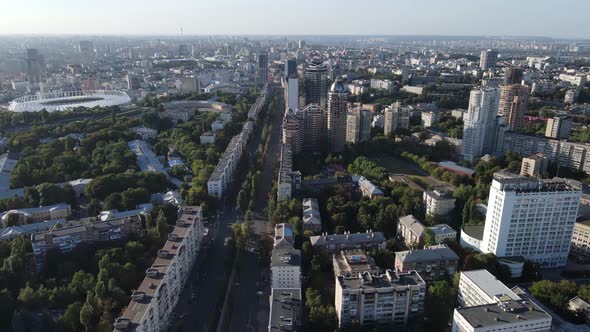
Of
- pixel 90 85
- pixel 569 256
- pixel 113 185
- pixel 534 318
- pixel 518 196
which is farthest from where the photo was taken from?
pixel 90 85

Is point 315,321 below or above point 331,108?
below

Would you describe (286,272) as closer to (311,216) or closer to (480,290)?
(311,216)

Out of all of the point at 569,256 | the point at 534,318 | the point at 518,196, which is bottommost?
the point at 569,256

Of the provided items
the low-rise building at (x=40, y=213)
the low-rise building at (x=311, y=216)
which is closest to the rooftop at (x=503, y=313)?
the low-rise building at (x=311, y=216)

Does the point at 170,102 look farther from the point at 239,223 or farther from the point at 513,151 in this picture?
the point at 513,151

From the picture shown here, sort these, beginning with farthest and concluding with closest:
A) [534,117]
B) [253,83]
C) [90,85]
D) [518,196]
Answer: [253,83], [90,85], [534,117], [518,196]

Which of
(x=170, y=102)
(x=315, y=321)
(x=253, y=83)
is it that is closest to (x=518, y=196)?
(x=315, y=321)

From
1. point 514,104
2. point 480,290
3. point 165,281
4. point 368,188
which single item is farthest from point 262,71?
point 480,290

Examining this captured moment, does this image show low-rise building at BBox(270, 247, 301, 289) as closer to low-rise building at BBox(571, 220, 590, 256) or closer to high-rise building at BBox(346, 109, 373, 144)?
low-rise building at BBox(571, 220, 590, 256)
